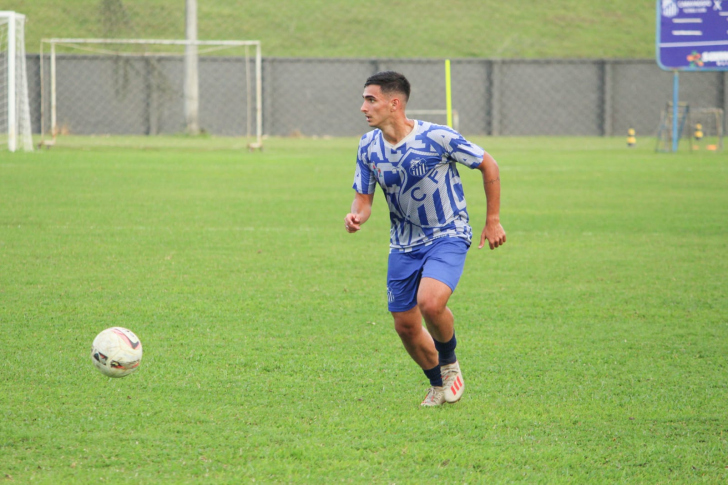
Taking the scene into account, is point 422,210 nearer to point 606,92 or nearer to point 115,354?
point 115,354

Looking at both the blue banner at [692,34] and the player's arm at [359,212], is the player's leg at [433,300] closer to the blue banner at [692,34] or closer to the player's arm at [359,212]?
the player's arm at [359,212]

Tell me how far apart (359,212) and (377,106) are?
589 millimetres

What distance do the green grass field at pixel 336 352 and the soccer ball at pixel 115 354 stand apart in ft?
0.46

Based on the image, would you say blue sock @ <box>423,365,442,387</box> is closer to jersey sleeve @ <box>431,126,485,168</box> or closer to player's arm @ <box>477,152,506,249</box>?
player's arm @ <box>477,152,506,249</box>

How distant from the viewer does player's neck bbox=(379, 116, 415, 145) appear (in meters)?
4.66

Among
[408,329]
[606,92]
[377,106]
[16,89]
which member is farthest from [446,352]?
[606,92]

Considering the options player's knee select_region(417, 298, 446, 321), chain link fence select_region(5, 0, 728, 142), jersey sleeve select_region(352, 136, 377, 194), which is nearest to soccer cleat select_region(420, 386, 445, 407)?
player's knee select_region(417, 298, 446, 321)

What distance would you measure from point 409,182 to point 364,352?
1420mm

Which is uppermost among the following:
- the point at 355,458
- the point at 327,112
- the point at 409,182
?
the point at 327,112

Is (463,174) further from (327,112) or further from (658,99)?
(658,99)

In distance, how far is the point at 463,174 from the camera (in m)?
19.0

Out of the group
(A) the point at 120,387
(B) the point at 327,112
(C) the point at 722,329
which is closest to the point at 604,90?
(B) the point at 327,112

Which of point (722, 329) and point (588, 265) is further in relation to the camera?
point (588, 265)

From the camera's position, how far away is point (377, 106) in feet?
15.1
